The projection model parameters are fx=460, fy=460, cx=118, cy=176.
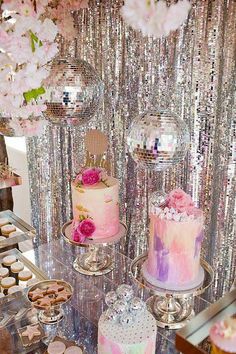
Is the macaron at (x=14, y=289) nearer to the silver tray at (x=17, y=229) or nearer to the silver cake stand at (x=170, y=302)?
the silver tray at (x=17, y=229)

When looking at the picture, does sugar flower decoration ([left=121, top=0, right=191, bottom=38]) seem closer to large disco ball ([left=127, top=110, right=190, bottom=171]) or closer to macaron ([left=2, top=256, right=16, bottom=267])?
large disco ball ([left=127, top=110, right=190, bottom=171])

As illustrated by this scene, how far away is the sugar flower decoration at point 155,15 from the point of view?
1.12 metres

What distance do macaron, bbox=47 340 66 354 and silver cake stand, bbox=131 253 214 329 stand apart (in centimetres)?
31

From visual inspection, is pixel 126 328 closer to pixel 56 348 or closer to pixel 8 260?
pixel 56 348

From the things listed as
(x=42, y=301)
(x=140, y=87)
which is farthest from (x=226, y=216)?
(x=42, y=301)

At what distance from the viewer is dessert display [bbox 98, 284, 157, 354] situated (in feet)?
3.98

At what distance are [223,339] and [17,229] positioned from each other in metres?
1.29

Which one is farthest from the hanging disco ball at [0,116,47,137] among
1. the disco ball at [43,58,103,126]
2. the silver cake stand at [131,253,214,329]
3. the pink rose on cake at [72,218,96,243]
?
the silver cake stand at [131,253,214,329]

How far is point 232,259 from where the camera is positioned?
1.46 m

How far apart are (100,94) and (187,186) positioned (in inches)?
17.4

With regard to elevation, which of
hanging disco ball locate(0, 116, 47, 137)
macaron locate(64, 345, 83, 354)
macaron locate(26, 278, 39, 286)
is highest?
hanging disco ball locate(0, 116, 47, 137)

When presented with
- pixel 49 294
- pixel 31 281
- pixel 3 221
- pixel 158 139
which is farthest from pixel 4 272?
pixel 158 139

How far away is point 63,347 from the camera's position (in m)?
1.46

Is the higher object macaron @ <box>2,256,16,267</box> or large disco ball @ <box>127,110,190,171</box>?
large disco ball @ <box>127,110,190,171</box>
